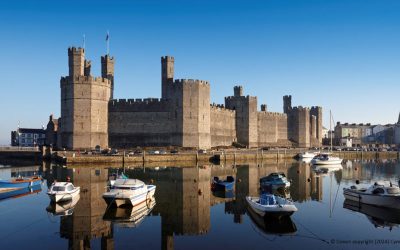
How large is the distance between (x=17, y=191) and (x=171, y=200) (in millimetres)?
10031

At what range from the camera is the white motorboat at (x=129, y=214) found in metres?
17.0

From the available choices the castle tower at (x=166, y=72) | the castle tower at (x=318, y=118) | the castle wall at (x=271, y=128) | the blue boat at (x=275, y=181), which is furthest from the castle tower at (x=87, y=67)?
the castle tower at (x=318, y=118)

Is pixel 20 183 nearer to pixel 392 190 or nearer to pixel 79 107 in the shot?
pixel 392 190

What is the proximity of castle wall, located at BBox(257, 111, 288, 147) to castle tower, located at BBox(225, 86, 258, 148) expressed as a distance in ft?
11.6

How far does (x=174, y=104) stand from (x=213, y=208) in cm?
3471

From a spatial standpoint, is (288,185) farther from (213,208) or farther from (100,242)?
(100,242)

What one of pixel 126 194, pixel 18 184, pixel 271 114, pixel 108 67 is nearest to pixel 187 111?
pixel 108 67

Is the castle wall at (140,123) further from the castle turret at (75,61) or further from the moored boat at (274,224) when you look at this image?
the moored boat at (274,224)

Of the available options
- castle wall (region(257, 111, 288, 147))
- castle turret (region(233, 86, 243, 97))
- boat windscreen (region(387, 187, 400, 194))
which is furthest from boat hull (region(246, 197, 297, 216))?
castle wall (region(257, 111, 288, 147))

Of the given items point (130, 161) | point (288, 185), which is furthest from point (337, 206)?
point (130, 161)

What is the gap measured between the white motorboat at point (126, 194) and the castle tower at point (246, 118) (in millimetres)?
47891

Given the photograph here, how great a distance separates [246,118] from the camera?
68188mm

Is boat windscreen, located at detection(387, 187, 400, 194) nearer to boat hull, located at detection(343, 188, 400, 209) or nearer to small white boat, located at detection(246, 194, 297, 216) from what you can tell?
boat hull, located at detection(343, 188, 400, 209)


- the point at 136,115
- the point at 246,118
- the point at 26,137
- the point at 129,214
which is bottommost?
the point at 129,214
